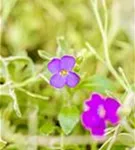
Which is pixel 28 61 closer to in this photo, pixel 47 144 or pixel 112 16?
pixel 47 144

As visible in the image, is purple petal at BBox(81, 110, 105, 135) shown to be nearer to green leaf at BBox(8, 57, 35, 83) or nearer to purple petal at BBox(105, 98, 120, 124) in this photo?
purple petal at BBox(105, 98, 120, 124)

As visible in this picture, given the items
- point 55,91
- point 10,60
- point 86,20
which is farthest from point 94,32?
point 10,60

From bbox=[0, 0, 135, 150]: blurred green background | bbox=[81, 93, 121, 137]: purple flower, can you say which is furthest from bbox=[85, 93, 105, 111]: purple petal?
bbox=[0, 0, 135, 150]: blurred green background

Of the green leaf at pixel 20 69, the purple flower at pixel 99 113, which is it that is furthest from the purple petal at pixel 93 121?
the green leaf at pixel 20 69

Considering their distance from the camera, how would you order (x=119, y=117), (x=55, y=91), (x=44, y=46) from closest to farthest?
(x=119, y=117) → (x=55, y=91) → (x=44, y=46)

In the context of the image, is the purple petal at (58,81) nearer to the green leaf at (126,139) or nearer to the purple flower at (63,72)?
the purple flower at (63,72)

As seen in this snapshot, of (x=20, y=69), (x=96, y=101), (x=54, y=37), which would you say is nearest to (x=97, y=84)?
(x=96, y=101)

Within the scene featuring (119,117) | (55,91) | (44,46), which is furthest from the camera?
(44,46)
